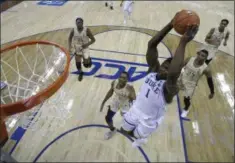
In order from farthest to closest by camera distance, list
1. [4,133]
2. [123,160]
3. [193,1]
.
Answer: [193,1]
[123,160]
[4,133]

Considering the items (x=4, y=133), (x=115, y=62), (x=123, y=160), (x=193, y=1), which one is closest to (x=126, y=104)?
(x=123, y=160)

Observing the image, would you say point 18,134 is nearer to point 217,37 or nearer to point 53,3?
point 217,37

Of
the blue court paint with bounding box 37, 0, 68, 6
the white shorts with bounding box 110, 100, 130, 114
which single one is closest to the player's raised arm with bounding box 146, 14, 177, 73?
the white shorts with bounding box 110, 100, 130, 114

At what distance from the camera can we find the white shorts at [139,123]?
2.58 meters

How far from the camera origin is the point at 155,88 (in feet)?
7.23

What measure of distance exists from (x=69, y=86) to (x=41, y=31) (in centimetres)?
364

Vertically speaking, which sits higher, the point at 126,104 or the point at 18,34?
the point at 126,104

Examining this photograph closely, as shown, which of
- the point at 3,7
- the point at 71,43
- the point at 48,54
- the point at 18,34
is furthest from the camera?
the point at 3,7

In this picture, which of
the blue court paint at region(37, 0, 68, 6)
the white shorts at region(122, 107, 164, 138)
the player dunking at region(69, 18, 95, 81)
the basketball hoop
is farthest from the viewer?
the blue court paint at region(37, 0, 68, 6)

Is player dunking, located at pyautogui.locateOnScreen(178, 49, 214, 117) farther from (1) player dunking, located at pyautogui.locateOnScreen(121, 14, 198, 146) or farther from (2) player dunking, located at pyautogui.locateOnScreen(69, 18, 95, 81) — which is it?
(2) player dunking, located at pyautogui.locateOnScreen(69, 18, 95, 81)

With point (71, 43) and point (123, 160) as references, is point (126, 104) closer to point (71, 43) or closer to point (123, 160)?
point (123, 160)

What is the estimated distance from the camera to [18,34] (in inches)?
293

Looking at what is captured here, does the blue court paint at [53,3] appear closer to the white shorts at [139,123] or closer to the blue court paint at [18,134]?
the blue court paint at [18,134]

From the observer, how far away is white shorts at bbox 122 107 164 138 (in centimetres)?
258
